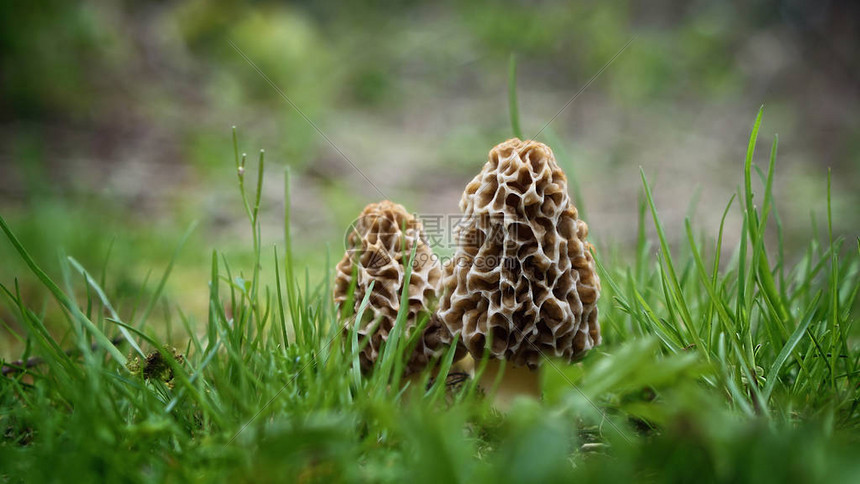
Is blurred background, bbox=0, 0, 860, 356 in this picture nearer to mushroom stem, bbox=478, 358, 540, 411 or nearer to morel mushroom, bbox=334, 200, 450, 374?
morel mushroom, bbox=334, 200, 450, 374

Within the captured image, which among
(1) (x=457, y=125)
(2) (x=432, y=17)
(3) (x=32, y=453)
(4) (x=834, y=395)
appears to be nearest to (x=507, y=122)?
(1) (x=457, y=125)

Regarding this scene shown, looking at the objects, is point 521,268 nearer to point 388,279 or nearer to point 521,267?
point 521,267

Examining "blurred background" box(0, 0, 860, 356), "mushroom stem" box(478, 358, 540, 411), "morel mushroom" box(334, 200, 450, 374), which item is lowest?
"mushroom stem" box(478, 358, 540, 411)

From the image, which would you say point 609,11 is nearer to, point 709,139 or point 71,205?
point 709,139

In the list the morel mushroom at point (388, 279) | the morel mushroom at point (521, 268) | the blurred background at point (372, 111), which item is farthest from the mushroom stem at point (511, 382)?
the blurred background at point (372, 111)

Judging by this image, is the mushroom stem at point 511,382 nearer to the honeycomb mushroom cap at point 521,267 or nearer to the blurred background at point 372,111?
the honeycomb mushroom cap at point 521,267

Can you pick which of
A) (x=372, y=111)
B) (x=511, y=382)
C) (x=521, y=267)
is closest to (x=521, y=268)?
(x=521, y=267)

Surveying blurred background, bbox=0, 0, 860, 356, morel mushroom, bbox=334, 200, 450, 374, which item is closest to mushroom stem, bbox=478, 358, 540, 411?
morel mushroom, bbox=334, 200, 450, 374
